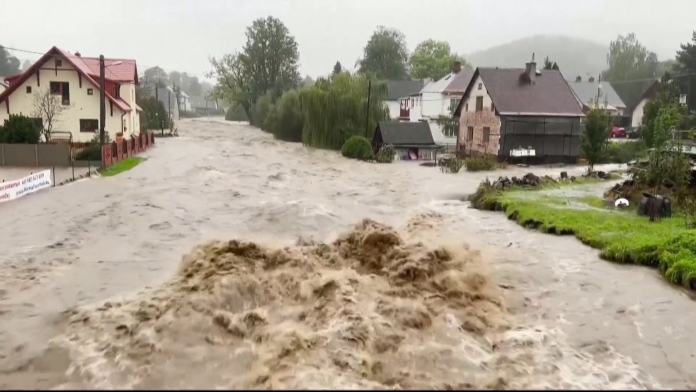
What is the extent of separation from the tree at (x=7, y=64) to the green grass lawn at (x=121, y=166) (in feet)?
259

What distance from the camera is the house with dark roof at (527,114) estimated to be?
4047 centimetres

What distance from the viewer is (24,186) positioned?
70.9ft

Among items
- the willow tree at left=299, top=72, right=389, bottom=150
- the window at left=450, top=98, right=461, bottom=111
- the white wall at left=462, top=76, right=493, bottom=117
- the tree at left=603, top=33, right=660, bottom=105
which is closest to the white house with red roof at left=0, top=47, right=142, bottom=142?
the willow tree at left=299, top=72, right=389, bottom=150

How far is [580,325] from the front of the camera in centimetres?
1043

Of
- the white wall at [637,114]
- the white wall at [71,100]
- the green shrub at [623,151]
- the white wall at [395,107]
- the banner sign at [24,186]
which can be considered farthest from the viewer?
the white wall at [395,107]

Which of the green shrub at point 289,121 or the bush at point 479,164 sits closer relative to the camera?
the bush at point 479,164

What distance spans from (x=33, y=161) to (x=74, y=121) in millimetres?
10079

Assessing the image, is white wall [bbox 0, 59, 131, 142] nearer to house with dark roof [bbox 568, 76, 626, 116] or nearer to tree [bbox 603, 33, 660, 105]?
house with dark roof [bbox 568, 76, 626, 116]

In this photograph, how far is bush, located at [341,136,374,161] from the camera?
4144 centimetres

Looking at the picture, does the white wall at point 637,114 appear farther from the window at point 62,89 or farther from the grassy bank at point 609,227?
the window at point 62,89

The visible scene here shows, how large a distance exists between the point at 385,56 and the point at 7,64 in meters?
65.6

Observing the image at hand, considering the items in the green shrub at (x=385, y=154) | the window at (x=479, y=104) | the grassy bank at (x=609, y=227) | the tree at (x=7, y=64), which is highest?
the tree at (x=7, y=64)

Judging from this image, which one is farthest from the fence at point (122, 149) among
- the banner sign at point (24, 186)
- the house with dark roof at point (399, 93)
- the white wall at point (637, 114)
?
the white wall at point (637, 114)

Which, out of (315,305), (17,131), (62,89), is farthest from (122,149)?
(315,305)
